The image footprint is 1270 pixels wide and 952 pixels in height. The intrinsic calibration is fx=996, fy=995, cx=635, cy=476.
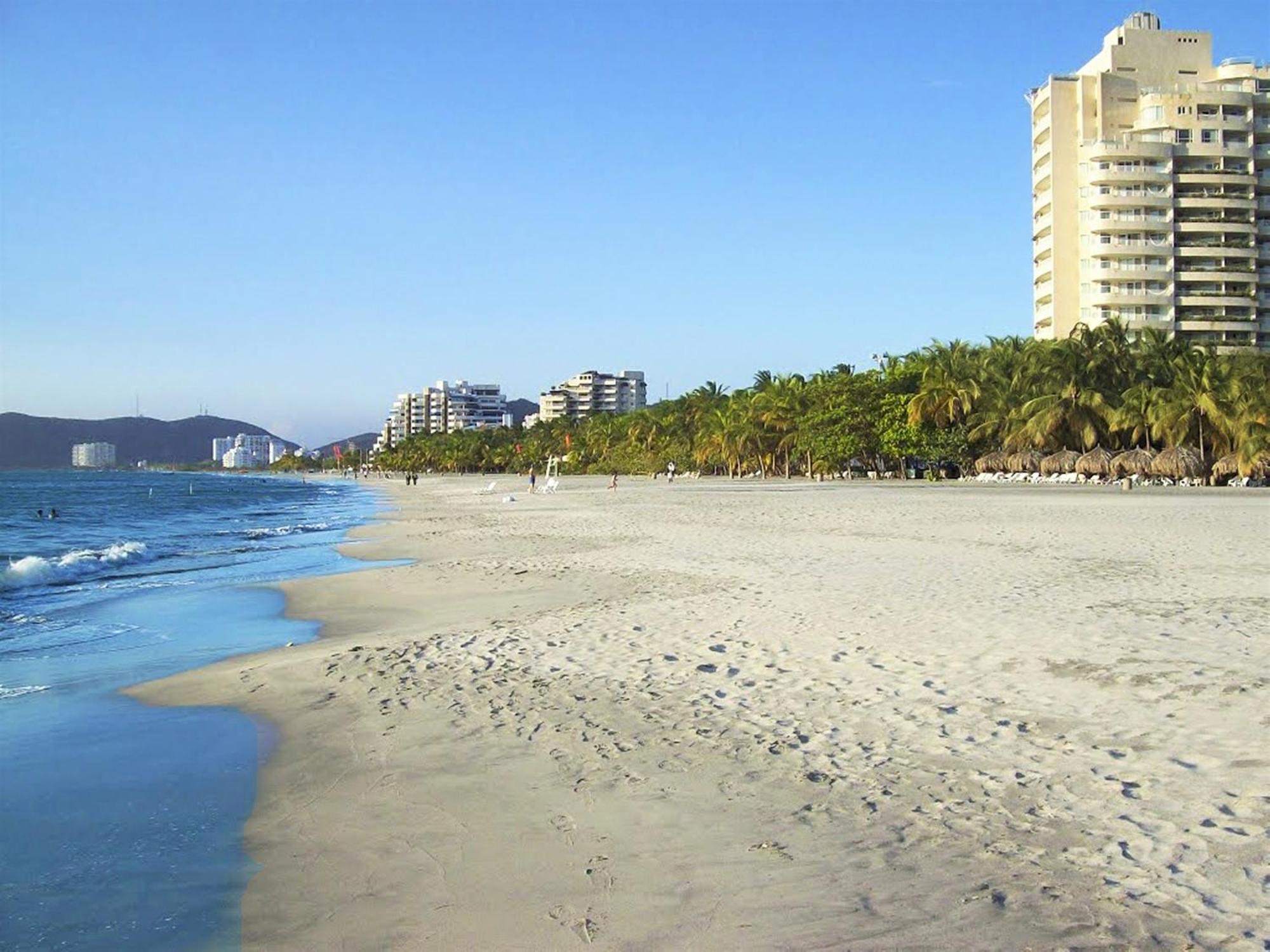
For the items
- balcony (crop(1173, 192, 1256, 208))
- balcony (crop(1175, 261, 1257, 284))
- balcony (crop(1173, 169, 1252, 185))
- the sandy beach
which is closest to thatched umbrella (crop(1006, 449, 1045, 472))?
balcony (crop(1175, 261, 1257, 284))

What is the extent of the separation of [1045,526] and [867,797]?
63.1ft

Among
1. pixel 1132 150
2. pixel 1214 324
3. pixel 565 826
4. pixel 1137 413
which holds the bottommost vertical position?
pixel 565 826

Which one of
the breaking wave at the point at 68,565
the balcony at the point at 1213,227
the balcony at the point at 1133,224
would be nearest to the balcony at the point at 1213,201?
the balcony at the point at 1213,227

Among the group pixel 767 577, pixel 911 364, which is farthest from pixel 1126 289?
pixel 767 577

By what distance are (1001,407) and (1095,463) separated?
8.27 meters

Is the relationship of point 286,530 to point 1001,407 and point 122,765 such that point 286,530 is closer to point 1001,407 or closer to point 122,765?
point 122,765

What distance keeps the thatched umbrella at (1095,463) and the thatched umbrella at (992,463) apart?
21.0 ft

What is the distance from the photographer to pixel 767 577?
14.3 meters

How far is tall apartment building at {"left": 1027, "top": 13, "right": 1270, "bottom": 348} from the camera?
74.8m

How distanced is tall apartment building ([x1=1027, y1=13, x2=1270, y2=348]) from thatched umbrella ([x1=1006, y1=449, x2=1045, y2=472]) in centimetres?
2115

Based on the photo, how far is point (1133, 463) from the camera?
51.9 metres

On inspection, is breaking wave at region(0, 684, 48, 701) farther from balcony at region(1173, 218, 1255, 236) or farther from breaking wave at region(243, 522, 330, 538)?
balcony at region(1173, 218, 1255, 236)

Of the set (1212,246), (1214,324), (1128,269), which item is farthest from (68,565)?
(1212,246)

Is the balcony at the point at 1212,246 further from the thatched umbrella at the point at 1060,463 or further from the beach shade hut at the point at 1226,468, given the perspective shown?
the beach shade hut at the point at 1226,468
